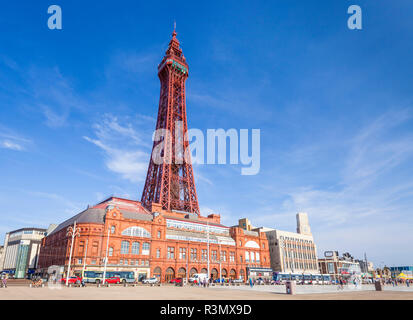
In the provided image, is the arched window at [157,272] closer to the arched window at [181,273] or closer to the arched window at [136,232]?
the arched window at [181,273]

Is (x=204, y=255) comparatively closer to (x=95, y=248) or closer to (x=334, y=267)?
(x=95, y=248)

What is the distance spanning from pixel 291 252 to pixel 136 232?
212 feet

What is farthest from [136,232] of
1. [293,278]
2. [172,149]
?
[293,278]

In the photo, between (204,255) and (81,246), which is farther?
(204,255)

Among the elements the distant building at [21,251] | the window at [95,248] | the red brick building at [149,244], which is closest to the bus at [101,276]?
the red brick building at [149,244]

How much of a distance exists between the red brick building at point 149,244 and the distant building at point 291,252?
11.7 m

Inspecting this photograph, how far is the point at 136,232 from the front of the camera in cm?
6706

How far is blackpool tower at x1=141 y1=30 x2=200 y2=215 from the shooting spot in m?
86.1

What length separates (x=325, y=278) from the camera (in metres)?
96.5

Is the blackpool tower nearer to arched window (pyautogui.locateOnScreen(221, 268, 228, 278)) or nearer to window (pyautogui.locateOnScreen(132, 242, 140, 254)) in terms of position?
window (pyautogui.locateOnScreen(132, 242, 140, 254))
